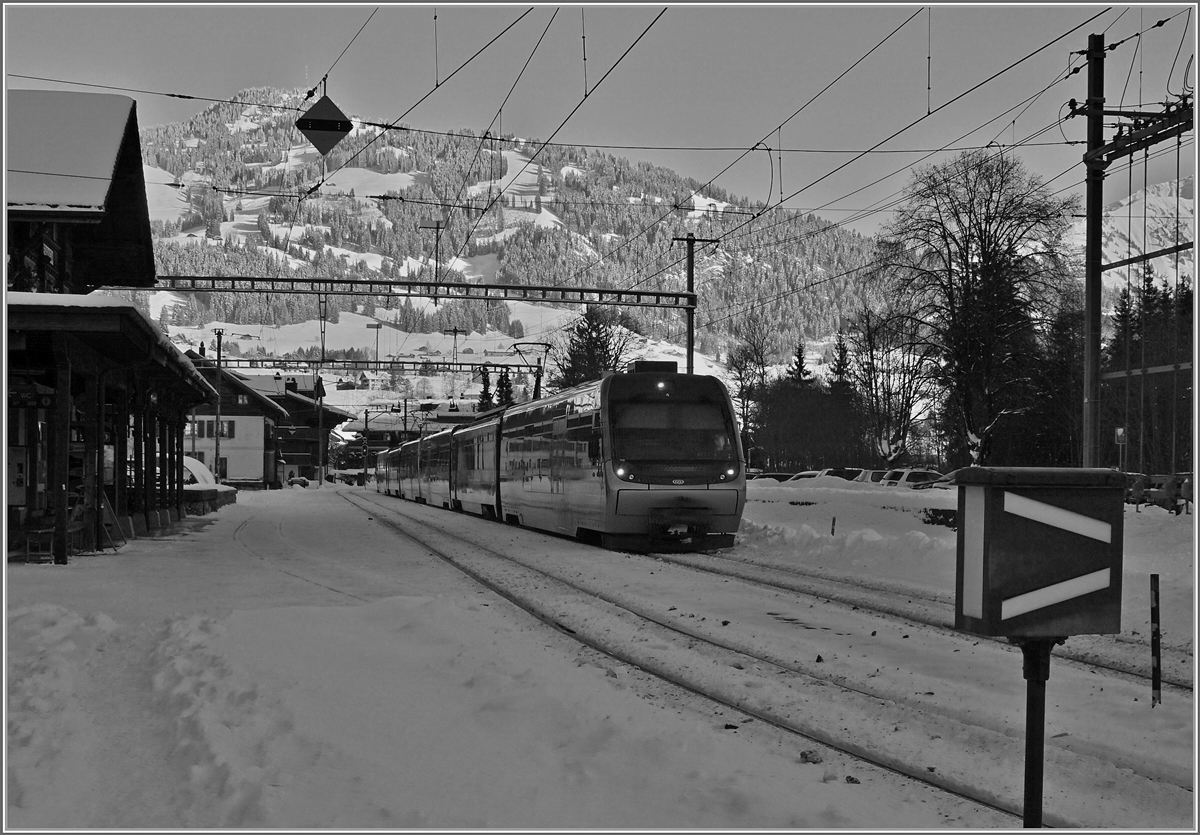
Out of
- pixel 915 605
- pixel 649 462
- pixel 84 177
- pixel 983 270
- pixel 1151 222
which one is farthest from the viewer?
pixel 983 270

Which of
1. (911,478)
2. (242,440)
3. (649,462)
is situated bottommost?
(911,478)

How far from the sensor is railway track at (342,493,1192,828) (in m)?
5.21

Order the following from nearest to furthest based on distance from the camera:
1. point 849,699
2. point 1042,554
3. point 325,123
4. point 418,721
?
point 1042,554 → point 418,721 → point 849,699 → point 325,123

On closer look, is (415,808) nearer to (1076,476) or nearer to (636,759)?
(636,759)

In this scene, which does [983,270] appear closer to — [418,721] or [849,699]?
[849,699]

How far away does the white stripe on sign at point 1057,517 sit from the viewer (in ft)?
12.8

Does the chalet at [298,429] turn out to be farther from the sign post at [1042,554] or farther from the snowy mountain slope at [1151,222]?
the sign post at [1042,554]

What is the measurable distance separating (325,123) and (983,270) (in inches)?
1063

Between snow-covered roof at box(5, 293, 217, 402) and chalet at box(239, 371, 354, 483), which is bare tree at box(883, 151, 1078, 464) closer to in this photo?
snow-covered roof at box(5, 293, 217, 402)

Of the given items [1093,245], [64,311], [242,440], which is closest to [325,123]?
[64,311]

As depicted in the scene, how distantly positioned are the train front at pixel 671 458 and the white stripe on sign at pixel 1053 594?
13854 mm

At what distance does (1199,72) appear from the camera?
6801 mm

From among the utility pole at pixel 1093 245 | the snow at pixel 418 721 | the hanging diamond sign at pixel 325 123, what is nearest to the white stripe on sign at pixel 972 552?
the snow at pixel 418 721

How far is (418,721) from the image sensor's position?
6.28 m
